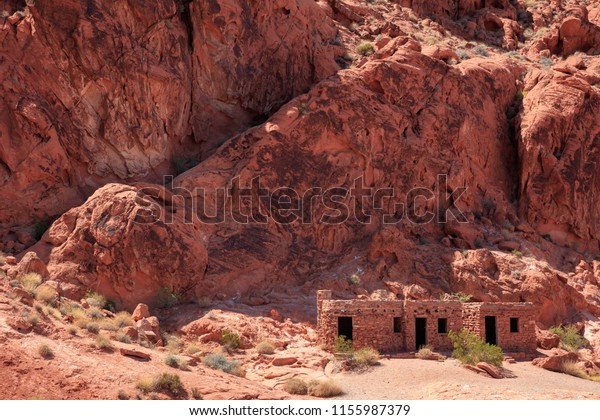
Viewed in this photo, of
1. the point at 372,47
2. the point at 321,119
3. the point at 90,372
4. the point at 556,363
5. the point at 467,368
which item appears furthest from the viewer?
the point at 372,47

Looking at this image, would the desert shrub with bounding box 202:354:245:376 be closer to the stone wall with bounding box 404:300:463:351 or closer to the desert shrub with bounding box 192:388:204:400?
the desert shrub with bounding box 192:388:204:400

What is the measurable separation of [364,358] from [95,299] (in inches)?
345

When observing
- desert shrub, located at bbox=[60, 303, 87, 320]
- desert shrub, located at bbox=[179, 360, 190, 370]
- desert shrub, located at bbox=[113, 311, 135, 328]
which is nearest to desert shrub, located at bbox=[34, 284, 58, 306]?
desert shrub, located at bbox=[60, 303, 87, 320]

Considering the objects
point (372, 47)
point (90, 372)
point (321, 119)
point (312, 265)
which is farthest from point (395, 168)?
point (90, 372)

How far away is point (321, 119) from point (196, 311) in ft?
33.0

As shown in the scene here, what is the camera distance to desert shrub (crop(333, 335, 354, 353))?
2508 centimetres

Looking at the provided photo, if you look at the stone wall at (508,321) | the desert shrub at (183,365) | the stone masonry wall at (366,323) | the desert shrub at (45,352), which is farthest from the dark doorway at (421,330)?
the desert shrub at (45,352)

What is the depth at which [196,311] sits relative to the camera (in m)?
27.3

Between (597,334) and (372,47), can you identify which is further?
(372,47)

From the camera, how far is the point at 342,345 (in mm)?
25219

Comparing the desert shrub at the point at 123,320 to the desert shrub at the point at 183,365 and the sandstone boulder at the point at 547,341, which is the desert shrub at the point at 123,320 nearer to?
the desert shrub at the point at 183,365

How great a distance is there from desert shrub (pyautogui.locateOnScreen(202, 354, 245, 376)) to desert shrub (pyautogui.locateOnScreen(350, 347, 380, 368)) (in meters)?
3.47

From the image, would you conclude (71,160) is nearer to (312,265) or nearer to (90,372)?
(312,265)

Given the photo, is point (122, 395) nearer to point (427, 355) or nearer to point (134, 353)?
point (134, 353)
